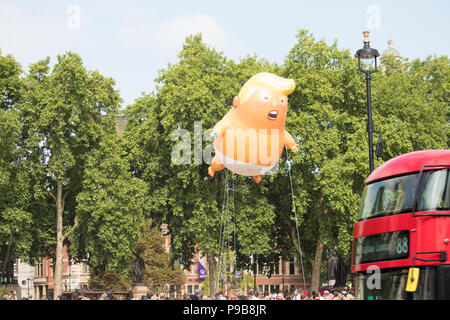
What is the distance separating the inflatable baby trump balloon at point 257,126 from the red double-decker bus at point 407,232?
22.4ft

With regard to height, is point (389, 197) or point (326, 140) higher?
point (326, 140)

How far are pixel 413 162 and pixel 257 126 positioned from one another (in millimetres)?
7997

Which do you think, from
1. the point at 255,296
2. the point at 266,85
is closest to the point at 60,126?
the point at 255,296

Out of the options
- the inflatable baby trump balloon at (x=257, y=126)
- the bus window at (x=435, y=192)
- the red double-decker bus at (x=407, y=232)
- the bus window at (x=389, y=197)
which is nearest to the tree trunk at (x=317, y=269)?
the inflatable baby trump balloon at (x=257, y=126)

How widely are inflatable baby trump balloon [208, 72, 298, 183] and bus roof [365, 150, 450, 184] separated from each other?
21.8ft

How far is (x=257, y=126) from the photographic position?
2311 centimetres

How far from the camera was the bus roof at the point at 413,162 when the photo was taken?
15.4 meters

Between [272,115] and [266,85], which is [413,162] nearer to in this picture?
[272,115]

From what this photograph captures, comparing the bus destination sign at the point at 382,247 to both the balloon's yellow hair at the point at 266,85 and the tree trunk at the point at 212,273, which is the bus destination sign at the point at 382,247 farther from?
the tree trunk at the point at 212,273

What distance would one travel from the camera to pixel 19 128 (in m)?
38.4

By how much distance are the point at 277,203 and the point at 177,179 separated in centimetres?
697

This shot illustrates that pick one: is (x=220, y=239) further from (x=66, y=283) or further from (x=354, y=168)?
(x=66, y=283)

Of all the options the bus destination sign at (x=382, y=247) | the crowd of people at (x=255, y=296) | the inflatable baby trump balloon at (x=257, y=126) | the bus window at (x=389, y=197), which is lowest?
the crowd of people at (x=255, y=296)
